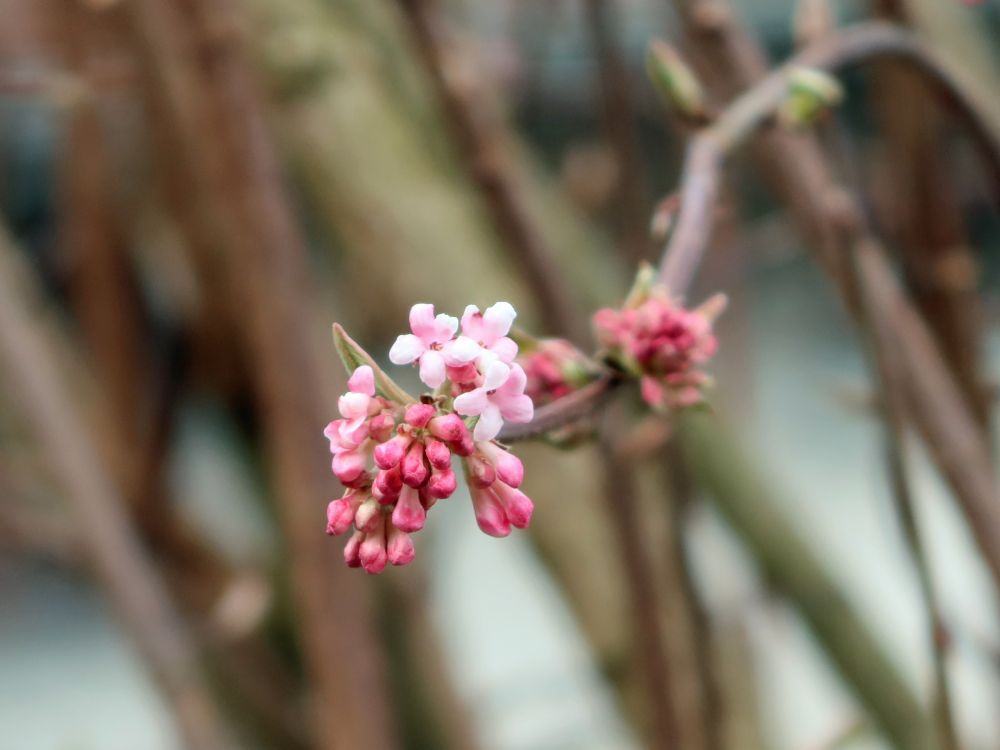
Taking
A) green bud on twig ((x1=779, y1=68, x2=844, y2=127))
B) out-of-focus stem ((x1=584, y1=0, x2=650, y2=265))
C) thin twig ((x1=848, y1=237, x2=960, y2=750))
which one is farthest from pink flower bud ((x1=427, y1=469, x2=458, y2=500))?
out-of-focus stem ((x1=584, y1=0, x2=650, y2=265))

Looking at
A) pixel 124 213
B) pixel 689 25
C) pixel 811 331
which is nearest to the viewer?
pixel 689 25

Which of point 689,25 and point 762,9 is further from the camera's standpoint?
point 762,9

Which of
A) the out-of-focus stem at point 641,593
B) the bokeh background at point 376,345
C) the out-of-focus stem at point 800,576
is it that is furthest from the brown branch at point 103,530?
the out-of-focus stem at point 800,576

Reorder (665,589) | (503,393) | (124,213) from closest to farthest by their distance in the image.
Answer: (503,393) → (665,589) → (124,213)

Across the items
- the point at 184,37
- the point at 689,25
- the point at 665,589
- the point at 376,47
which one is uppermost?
the point at 376,47

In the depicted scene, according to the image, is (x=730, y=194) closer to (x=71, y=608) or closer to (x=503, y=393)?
(x=503, y=393)

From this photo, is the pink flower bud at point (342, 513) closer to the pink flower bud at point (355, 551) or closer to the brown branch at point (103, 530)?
the pink flower bud at point (355, 551)

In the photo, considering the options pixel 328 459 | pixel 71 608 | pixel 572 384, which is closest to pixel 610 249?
pixel 328 459

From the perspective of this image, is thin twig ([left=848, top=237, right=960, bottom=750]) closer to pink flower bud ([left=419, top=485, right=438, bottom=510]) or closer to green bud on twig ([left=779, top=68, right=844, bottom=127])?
green bud on twig ([left=779, top=68, right=844, bottom=127])
